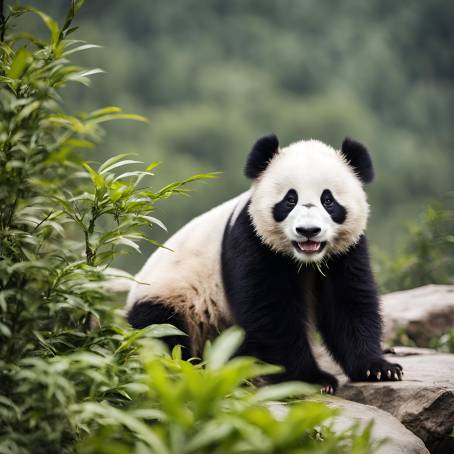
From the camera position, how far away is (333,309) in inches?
169

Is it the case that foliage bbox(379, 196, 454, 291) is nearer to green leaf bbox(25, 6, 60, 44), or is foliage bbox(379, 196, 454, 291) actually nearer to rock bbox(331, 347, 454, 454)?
rock bbox(331, 347, 454, 454)

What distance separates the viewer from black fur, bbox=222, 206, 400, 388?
4078mm

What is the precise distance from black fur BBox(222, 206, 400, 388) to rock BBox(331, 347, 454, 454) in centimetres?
14

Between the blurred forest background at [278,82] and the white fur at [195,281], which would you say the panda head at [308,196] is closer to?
the white fur at [195,281]

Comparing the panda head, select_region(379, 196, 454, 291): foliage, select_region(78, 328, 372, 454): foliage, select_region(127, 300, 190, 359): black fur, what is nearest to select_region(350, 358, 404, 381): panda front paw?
the panda head

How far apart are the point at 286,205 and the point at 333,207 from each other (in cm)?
27

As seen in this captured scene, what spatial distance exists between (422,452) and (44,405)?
1.71 metres

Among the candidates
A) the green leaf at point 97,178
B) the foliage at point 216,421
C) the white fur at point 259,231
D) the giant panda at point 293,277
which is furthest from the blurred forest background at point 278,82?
the foliage at point 216,421

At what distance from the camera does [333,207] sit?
409 centimetres

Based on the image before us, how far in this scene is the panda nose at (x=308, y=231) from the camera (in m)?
3.84

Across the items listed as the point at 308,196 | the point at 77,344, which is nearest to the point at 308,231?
the point at 308,196

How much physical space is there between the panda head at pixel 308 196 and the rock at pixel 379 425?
2.85 feet

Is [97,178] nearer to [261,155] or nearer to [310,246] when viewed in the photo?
[310,246]

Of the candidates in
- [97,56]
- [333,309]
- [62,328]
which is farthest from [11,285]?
[97,56]
